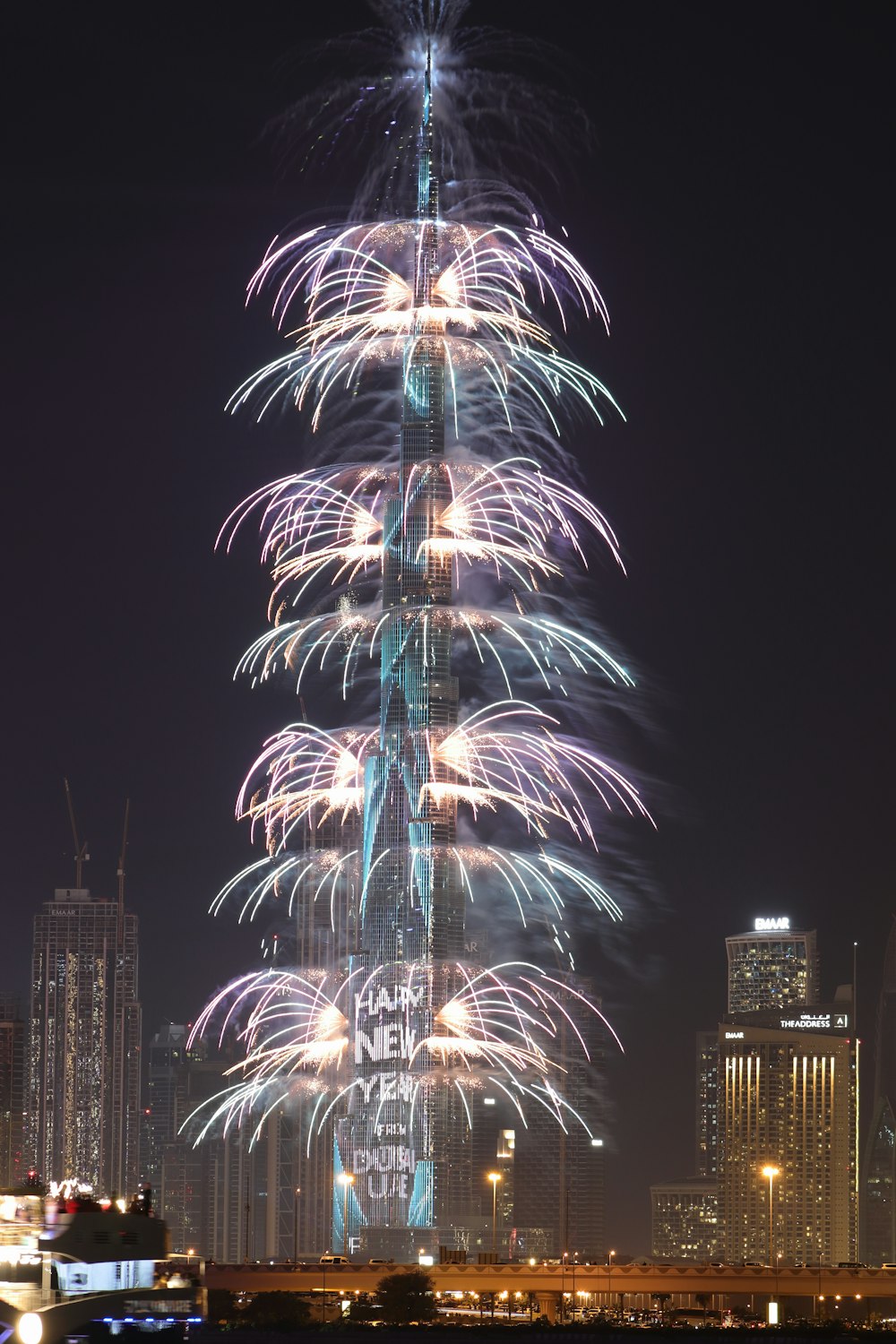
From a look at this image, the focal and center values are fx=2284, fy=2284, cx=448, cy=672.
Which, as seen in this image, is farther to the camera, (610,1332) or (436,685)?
(436,685)

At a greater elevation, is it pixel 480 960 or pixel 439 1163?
pixel 480 960

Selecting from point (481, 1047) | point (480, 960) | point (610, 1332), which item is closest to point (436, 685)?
point (480, 960)

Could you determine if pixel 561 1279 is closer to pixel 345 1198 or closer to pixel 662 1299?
pixel 662 1299

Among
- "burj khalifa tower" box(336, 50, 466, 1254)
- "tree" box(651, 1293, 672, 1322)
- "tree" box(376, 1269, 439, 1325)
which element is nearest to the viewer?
"tree" box(376, 1269, 439, 1325)

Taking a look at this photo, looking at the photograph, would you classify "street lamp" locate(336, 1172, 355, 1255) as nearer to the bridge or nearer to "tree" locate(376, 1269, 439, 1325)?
the bridge

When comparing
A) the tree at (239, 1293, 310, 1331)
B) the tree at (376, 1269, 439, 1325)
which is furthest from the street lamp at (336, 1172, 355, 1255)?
the tree at (239, 1293, 310, 1331)

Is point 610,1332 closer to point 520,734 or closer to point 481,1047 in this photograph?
point 481,1047
